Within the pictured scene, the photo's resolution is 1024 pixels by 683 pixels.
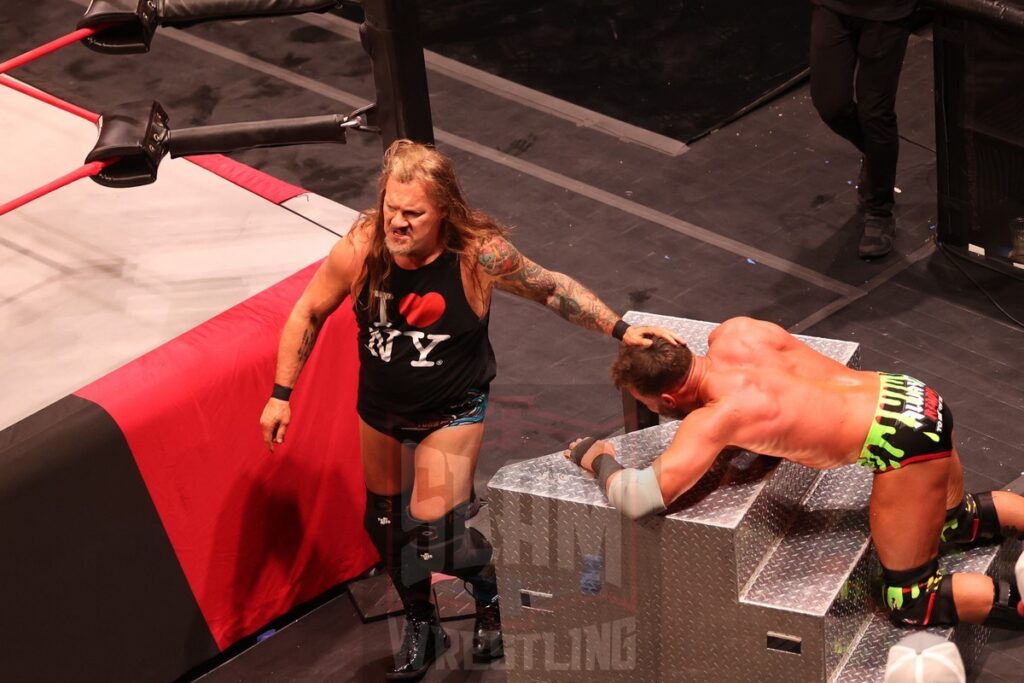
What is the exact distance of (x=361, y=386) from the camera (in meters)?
3.88

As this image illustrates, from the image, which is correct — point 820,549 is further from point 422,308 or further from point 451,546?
point 422,308

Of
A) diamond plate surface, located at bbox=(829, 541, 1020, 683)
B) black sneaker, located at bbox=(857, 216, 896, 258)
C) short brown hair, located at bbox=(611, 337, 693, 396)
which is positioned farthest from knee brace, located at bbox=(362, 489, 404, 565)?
black sneaker, located at bbox=(857, 216, 896, 258)

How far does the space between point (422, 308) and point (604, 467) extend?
632 millimetres

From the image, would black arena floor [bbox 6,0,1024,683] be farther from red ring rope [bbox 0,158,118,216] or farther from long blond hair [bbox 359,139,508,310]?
red ring rope [bbox 0,158,118,216]

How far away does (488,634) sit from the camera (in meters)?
4.11

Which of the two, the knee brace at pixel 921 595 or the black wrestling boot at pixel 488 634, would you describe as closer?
the knee brace at pixel 921 595

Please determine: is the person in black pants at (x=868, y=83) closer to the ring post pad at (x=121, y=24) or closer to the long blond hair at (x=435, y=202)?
the long blond hair at (x=435, y=202)

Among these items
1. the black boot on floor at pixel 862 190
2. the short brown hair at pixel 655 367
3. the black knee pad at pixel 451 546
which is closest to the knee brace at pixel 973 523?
the short brown hair at pixel 655 367

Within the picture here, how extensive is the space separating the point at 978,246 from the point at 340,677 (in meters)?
3.10

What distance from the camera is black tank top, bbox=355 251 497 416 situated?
3701 mm

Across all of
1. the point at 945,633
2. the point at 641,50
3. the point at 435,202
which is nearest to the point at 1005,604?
the point at 945,633

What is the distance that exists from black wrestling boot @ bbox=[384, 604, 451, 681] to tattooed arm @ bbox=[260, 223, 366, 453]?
68 centimetres

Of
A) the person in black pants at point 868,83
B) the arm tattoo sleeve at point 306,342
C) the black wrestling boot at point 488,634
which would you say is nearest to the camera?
the arm tattoo sleeve at point 306,342

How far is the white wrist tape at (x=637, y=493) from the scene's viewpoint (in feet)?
11.1
